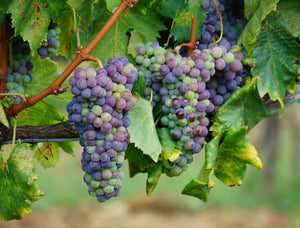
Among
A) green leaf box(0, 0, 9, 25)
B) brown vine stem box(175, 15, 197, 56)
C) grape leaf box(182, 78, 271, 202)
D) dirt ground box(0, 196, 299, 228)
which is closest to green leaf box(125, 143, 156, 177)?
grape leaf box(182, 78, 271, 202)

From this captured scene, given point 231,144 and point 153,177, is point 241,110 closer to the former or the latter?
point 231,144

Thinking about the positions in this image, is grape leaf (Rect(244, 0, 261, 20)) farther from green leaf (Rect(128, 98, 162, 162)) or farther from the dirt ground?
the dirt ground

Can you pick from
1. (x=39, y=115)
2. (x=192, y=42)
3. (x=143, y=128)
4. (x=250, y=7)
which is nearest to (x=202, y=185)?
(x=143, y=128)

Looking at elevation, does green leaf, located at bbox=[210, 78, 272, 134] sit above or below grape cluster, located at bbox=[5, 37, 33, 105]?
above

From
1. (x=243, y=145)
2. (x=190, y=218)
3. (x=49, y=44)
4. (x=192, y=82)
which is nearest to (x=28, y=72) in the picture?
(x=49, y=44)

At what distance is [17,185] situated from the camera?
0.85 meters

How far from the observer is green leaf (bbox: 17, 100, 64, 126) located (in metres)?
1.13

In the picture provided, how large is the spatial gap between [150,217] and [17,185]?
4.65m

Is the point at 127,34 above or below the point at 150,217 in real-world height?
above

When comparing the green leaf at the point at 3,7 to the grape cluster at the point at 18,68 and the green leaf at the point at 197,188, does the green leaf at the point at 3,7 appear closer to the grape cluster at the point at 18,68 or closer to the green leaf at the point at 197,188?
the grape cluster at the point at 18,68

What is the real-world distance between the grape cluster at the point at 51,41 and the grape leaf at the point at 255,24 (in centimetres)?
39

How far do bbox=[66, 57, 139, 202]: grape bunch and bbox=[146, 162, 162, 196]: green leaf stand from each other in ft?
0.30

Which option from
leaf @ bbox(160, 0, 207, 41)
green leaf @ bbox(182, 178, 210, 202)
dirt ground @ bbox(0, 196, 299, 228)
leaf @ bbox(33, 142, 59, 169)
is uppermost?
leaf @ bbox(160, 0, 207, 41)

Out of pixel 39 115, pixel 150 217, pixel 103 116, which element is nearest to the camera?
pixel 103 116
